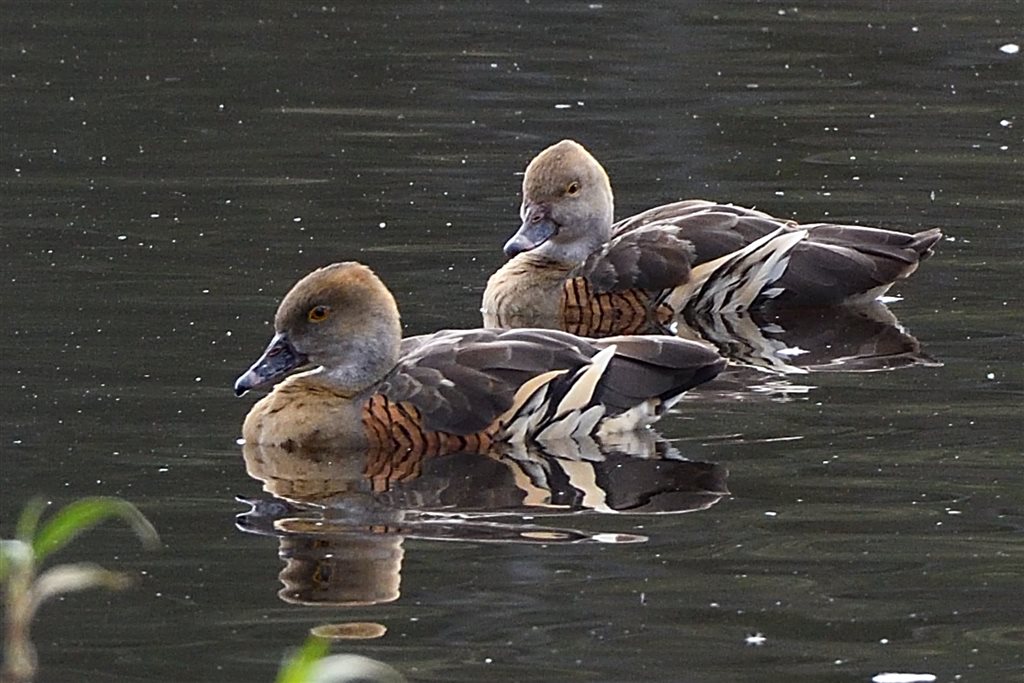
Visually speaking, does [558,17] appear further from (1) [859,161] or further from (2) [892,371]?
(2) [892,371]

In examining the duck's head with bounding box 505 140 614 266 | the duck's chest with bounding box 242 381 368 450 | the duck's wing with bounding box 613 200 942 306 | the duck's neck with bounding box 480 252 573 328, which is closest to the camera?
the duck's chest with bounding box 242 381 368 450

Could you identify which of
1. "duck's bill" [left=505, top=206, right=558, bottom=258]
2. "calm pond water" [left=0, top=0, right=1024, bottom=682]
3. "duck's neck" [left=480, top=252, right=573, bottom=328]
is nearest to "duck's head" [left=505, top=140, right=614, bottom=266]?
"duck's bill" [left=505, top=206, right=558, bottom=258]

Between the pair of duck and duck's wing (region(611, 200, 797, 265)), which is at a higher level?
duck's wing (region(611, 200, 797, 265))

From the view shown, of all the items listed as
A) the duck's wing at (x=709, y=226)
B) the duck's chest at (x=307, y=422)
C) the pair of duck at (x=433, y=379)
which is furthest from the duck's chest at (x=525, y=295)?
the duck's chest at (x=307, y=422)

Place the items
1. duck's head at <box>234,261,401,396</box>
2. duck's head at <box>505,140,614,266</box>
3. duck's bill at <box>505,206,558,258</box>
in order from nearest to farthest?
duck's head at <box>234,261,401,396</box>
duck's bill at <box>505,206,558,258</box>
duck's head at <box>505,140,614,266</box>

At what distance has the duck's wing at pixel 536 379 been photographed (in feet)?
29.9

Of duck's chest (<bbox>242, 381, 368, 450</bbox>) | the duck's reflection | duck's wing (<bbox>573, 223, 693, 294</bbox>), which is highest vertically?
duck's wing (<bbox>573, 223, 693, 294</bbox>)

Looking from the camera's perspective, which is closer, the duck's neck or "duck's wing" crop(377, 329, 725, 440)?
"duck's wing" crop(377, 329, 725, 440)

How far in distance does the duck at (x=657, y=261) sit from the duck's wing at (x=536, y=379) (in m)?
2.60

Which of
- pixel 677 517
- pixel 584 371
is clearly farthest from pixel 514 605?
pixel 584 371

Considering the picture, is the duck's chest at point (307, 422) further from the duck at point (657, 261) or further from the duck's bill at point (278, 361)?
the duck at point (657, 261)

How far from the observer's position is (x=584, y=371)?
363 inches

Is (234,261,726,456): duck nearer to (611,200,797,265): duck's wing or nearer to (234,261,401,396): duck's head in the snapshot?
(234,261,401,396): duck's head

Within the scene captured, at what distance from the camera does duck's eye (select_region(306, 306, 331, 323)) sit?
948 centimetres
